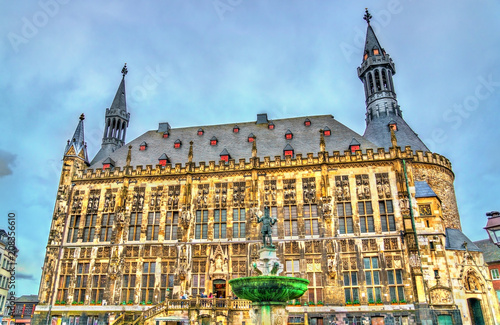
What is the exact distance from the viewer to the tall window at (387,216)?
28.9 m

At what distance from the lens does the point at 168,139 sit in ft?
131

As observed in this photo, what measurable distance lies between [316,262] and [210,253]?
28.2 ft

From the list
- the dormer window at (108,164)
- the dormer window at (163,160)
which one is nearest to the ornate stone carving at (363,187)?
the dormer window at (163,160)

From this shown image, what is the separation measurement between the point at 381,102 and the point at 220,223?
70.3 feet

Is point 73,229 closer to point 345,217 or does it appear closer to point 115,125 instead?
point 115,125

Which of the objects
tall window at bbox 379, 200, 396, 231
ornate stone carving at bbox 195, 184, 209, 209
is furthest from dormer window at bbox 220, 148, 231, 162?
tall window at bbox 379, 200, 396, 231

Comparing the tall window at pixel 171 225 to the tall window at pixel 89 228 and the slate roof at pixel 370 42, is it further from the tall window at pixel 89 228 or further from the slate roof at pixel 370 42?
the slate roof at pixel 370 42

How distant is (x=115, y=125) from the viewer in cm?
4331

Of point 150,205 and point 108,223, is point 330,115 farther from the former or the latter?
point 108,223

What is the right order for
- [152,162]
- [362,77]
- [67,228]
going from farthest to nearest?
[362,77], [152,162], [67,228]

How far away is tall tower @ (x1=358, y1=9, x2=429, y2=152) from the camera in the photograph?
35.2m

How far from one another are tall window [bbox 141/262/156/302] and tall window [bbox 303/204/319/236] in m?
13.1

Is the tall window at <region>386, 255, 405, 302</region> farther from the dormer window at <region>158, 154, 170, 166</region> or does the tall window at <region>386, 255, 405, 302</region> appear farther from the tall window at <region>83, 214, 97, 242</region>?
the tall window at <region>83, 214, 97, 242</region>

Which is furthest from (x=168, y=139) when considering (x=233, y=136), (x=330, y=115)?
(x=330, y=115)
